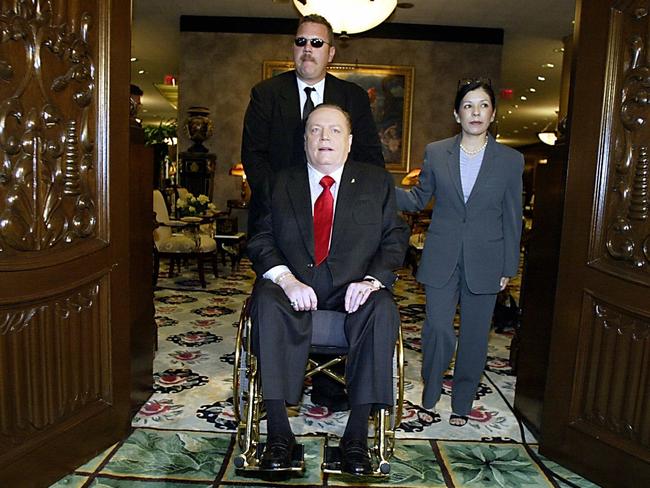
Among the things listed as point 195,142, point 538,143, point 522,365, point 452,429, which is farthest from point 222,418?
point 538,143

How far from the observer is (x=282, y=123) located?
268cm

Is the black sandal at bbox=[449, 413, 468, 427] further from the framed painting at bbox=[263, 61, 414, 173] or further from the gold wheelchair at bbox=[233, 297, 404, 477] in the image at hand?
the framed painting at bbox=[263, 61, 414, 173]

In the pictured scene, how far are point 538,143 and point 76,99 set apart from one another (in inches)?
936

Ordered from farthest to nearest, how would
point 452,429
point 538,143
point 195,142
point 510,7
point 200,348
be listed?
point 538,143 → point 195,142 → point 510,7 → point 200,348 → point 452,429

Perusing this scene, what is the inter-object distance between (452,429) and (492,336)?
6.32 feet

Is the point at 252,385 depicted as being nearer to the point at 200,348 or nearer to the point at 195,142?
the point at 200,348

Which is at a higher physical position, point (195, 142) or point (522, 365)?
point (195, 142)

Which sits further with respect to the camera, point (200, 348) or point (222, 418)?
point (200, 348)

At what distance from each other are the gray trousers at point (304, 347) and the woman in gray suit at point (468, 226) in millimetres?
587

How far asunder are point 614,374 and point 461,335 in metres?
0.72

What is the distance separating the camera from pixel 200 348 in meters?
3.78

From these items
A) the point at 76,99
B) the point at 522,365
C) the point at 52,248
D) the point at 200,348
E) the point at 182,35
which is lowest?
the point at 200,348

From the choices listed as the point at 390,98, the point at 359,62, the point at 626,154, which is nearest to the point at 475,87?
the point at 626,154

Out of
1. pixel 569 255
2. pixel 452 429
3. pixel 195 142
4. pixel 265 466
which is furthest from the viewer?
pixel 195 142
